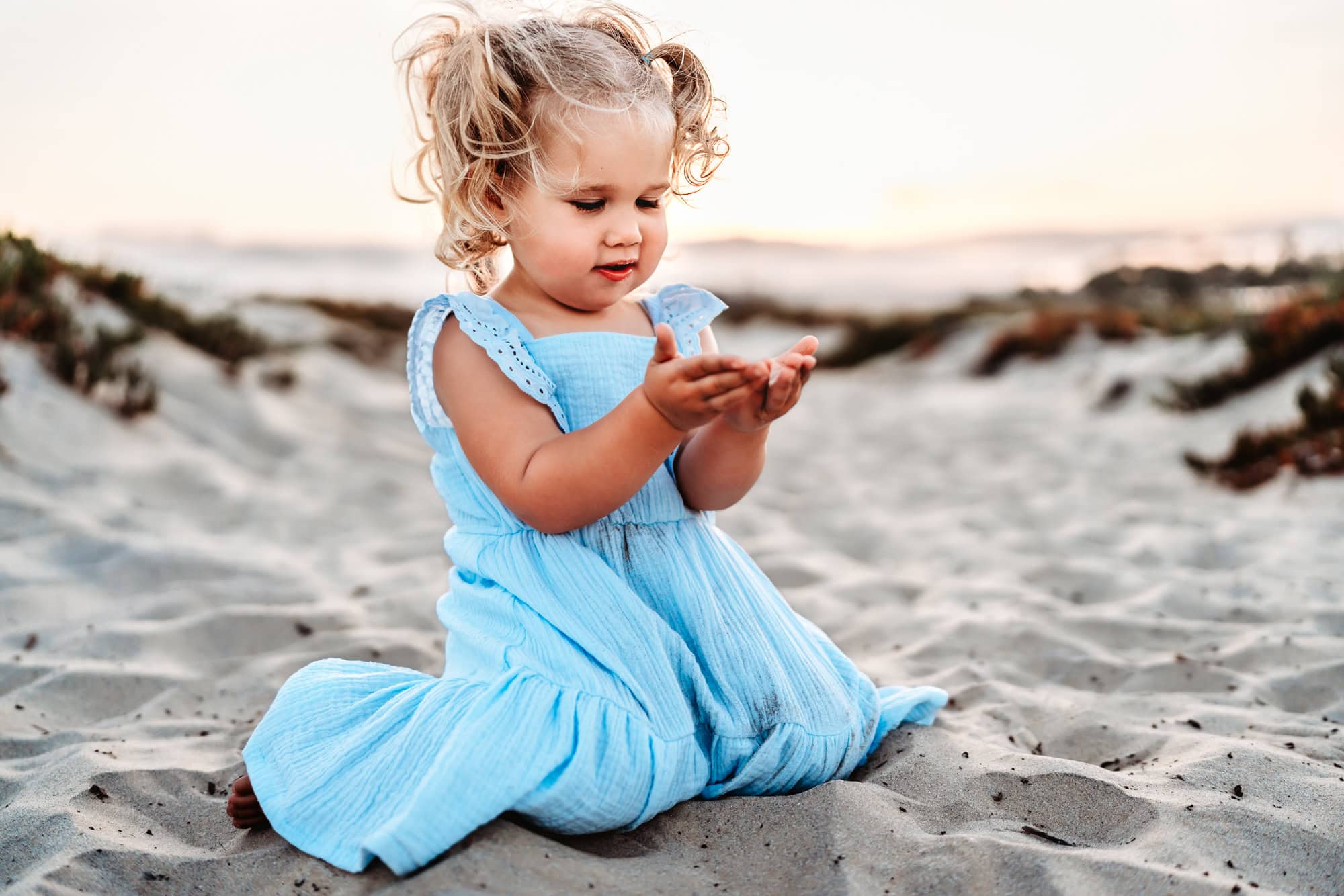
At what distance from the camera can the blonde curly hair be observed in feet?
6.45

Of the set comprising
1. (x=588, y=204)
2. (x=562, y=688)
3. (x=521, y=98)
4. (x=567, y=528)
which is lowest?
(x=562, y=688)

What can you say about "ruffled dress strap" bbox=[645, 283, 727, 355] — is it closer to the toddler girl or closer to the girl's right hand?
the toddler girl

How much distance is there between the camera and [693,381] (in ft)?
5.56

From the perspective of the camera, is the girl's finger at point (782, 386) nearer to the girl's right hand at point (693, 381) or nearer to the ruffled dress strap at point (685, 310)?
the girl's right hand at point (693, 381)

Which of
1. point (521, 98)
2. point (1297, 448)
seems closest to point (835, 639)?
point (521, 98)

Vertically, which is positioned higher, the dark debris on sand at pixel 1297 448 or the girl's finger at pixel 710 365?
the girl's finger at pixel 710 365

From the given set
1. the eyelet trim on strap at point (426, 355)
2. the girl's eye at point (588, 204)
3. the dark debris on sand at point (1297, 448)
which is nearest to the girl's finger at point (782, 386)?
the girl's eye at point (588, 204)

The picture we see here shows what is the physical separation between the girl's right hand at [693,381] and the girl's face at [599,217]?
34cm

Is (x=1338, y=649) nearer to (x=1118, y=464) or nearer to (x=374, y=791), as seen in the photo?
(x=374, y=791)

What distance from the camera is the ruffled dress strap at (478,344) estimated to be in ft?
6.44

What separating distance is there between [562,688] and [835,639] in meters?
1.73

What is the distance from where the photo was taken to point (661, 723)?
6.21 ft

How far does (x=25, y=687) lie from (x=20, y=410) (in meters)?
2.66

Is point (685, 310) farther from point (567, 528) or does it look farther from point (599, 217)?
point (567, 528)
